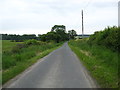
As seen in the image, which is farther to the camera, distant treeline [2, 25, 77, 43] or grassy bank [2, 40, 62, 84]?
distant treeline [2, 25, 77, 43]

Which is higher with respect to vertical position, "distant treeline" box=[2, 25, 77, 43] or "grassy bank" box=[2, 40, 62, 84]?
"distant treeline" box=[2, 25, 77, 43]

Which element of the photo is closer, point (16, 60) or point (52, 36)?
point (16, 60)

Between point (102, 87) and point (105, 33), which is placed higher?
point (105, 33)

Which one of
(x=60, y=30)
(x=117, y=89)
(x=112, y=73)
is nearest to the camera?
(x=117, y=89)

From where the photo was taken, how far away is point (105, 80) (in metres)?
7.64

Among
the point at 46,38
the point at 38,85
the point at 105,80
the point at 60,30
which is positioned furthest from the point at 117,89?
the point at 60,30

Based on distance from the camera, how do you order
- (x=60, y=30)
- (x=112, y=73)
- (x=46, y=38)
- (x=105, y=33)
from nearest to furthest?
1. (x=112, y=73)
2. (x=105, y=33)
3. (x=46, y=38)
4. (x=60, y=30)

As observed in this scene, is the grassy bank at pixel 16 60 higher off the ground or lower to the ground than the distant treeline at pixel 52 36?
lower

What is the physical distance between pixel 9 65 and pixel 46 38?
8518 cm

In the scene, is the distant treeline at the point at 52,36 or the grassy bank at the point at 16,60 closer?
the grassy bank at the point at 16,60

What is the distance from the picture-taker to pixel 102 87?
6699 mm

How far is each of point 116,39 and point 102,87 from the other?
769 cm

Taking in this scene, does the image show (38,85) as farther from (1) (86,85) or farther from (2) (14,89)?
→ (1) (86,85)

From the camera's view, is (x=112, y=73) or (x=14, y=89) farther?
(x=112, y=73)
